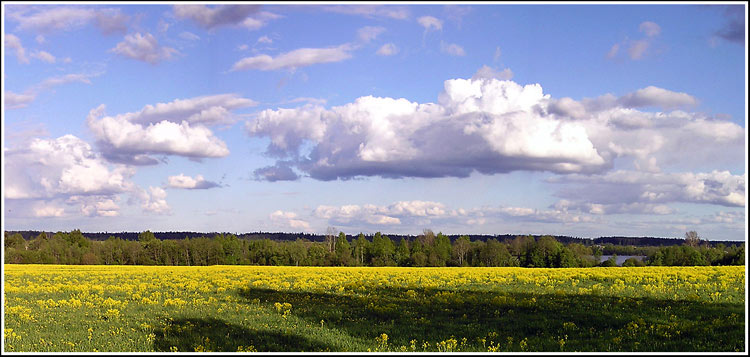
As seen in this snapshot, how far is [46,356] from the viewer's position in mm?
14641

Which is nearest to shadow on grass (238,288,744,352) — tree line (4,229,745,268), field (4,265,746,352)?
field (4,265,746,352)

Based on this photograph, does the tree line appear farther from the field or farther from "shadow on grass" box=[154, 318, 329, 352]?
"shadow on grass" box=[154, 318, 329, 352]

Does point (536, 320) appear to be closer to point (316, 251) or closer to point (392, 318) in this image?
point (392, 318)

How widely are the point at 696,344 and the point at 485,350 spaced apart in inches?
240

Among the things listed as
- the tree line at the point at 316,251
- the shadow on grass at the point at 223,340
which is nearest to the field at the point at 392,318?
the shadow on grass at the point at 223,340

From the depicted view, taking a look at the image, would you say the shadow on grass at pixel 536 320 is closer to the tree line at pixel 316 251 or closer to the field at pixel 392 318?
the field at pixel 392 318

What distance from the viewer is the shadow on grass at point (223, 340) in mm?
17453

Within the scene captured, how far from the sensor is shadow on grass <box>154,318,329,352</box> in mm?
17453

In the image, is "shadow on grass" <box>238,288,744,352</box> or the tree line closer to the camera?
"shadow on grass" <box>238,288,744,352</box>

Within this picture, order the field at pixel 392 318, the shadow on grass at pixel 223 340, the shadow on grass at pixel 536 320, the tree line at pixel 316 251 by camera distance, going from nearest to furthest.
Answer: the shadow on grass at pixel 536 320, the shadow on grass at pixel 223 340, the field at pixel 392 318, the tree line at pixel 316 251

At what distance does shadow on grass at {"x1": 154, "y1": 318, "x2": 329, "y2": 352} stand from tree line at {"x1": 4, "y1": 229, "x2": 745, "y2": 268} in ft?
242

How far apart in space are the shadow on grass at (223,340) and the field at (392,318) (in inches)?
1.6

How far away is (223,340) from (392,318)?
678cm

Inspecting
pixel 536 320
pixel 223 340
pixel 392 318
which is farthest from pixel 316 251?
pixel 223 340
